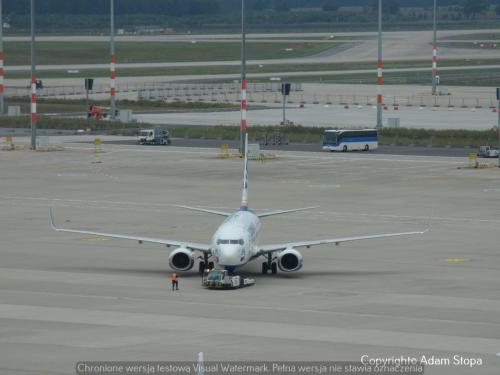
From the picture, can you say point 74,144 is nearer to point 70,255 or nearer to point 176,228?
point 176,228

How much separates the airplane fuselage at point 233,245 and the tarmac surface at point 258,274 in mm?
1330

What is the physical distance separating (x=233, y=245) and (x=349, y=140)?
68251 mm

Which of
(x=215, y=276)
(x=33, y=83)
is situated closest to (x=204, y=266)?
(x=215, y=276)

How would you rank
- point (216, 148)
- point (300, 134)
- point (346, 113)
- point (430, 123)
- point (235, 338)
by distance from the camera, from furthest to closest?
point (346, 113), point (430, 123), point (300, 134), point (216, 148), point (235, 338)

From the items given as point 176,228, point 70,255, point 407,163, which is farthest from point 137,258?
point 407,163

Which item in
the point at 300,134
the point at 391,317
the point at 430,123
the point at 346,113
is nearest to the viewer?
the point at 391,317

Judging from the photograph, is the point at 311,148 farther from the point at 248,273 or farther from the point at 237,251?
the point at 237,251

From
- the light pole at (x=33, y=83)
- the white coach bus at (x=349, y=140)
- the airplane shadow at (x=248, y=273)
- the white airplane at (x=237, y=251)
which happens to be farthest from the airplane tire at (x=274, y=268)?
the white coach bus at (x=349, y=140)

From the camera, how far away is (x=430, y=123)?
14788 cm

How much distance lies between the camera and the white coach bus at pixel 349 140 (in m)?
120

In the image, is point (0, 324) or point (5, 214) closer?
point (0, 324)

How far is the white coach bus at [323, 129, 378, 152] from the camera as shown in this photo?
394ft

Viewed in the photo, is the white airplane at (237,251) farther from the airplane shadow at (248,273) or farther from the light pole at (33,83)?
the light pole at (33,83)

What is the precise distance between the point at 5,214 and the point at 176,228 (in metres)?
11.8
